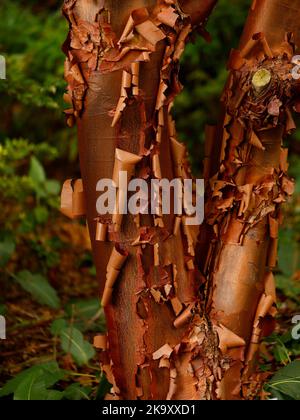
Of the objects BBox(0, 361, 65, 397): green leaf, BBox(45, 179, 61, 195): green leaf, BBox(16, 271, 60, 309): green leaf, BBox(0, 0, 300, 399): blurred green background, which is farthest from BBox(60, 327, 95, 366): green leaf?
BBox(45, 179, 61, 195): green leaf

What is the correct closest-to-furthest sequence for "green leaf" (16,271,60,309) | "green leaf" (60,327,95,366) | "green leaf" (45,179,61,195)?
"green leaf" (60,327,95,366), "green leaf" (16,271,60,309), "green leaf" (45,179,61,195)

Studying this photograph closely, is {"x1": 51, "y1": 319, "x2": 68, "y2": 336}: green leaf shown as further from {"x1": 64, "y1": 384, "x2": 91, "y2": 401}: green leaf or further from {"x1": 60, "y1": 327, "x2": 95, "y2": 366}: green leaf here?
{"x1": 64, "y1": 384, "x2": 91, "y2": 401}: green leaf

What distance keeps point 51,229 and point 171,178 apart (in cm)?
144

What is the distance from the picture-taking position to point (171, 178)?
1121 millimetres

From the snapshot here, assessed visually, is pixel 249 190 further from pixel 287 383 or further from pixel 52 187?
pixel 52 187

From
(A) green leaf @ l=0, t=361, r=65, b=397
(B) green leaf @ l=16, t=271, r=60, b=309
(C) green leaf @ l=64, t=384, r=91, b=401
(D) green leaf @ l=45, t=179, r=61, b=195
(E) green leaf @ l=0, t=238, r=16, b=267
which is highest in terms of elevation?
(D) green leaf @ l=45, t=179, r=61, b=195

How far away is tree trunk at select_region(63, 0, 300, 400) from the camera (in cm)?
104

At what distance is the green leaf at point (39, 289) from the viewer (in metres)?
1.72

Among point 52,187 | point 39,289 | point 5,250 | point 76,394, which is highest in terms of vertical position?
point 52,187

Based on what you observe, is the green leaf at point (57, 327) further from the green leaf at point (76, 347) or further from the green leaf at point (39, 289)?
the green leaf at point (39, 289)

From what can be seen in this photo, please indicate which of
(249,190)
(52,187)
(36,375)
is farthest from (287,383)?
(52,187)

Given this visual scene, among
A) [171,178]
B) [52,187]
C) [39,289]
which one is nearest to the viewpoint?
[171,178]

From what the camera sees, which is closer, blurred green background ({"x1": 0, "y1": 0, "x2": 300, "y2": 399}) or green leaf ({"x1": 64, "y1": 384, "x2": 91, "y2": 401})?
green leaf ({"x1": 64, "y1": 384, "x2": 91, "y2": 401})
